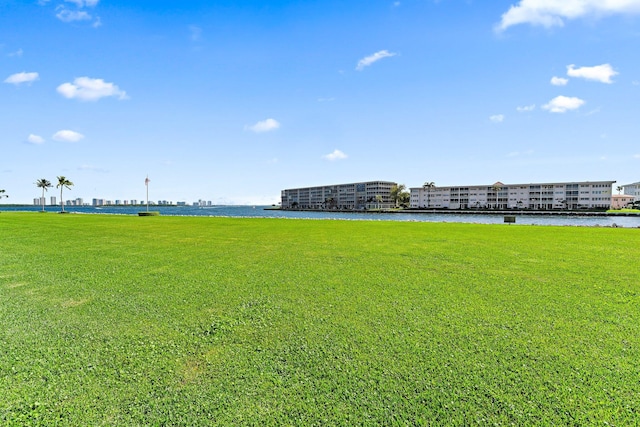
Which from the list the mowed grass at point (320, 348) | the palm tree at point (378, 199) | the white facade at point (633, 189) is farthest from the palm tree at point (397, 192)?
the mowed grass at point (320, 348)

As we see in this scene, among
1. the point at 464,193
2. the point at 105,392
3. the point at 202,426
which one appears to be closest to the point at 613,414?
the point at 202,426

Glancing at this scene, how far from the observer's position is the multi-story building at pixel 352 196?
16162 centimetres

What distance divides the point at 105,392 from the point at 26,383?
0.81m

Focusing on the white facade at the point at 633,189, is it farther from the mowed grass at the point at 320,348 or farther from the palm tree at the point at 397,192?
the mowed grass at the point at 320,348

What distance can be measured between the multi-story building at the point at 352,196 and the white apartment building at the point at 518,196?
65.3ft

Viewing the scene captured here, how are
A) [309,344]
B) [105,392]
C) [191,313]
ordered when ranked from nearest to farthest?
[105,392]
[309,344]
[191,313]

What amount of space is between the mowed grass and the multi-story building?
486ft

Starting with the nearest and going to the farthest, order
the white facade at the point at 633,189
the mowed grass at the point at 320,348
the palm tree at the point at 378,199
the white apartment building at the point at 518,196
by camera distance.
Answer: the mowed grass at the point at 320,348 → the white apartment building at the point at 518,196 → the white facade at the point at 633,189 → the palm tree at the point at 378,199

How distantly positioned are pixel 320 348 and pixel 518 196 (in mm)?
138359

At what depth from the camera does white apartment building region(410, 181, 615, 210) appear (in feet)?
344

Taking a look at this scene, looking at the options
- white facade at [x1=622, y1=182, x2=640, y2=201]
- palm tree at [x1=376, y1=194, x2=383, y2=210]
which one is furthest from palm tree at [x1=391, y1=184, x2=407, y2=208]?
white facade at [x1=622, y1=182, x2=640, y2=201]

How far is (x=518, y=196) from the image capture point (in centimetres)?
11881

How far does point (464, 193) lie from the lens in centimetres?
13175

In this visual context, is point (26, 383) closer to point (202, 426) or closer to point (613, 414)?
point (202, 426)
